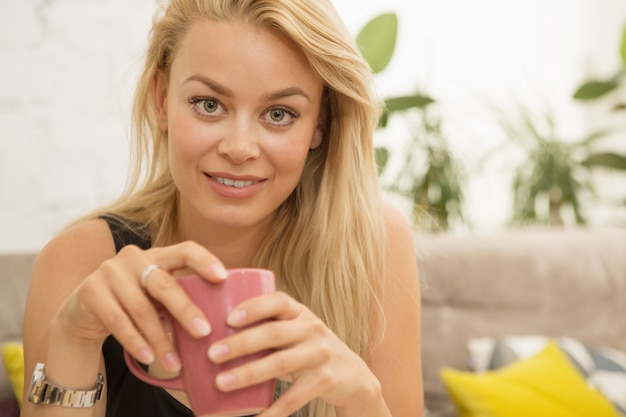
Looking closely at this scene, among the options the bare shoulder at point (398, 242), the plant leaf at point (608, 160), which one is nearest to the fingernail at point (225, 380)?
the bare shoulder at point (398, 242)

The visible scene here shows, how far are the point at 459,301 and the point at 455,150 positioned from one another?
89cm

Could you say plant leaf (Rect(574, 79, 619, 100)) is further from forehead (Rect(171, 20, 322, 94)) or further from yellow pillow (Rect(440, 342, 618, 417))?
forehead (Rect(171, 20, 322, 94))

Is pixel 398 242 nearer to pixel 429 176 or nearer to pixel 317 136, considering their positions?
pixel 317 136

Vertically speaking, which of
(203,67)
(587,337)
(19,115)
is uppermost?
(203,67)

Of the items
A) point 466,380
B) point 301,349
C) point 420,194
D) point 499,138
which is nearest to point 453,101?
point 499,138

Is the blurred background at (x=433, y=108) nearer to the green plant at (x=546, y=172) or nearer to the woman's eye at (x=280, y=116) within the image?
the green plant at (x=546, y=172)

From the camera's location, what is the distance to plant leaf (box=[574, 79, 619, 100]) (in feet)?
10.3

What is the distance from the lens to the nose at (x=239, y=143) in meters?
1.16

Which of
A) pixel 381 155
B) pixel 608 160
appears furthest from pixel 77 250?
pixel 608 160

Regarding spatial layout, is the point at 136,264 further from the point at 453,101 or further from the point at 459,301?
the point at 453,101

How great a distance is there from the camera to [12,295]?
1839mm

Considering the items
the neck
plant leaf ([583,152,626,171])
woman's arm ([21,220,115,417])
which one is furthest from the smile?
plant leaf ([583,152,626,171])

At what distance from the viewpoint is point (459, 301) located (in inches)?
90.3

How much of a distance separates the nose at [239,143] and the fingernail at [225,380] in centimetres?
43
